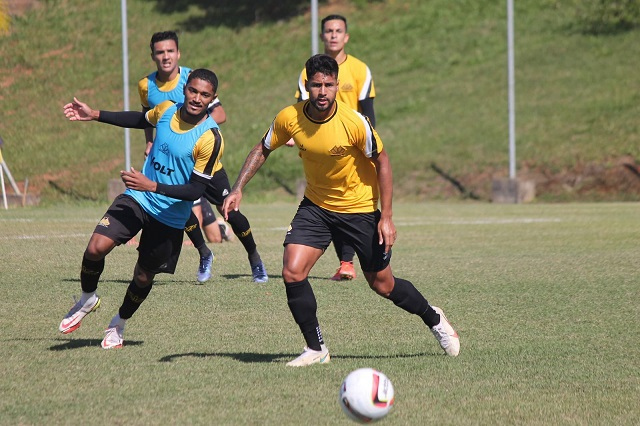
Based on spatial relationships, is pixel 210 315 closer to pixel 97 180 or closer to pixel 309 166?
pixel 309 166

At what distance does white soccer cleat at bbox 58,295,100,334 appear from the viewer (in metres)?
7.70

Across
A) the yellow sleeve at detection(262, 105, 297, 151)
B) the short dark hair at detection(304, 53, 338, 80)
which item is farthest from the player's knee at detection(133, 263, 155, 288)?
the short dark hair at detection(304, 53, 338, 80)

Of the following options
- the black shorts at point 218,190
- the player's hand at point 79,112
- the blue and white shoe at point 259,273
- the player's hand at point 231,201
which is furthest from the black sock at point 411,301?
the black shorts at point 218,190

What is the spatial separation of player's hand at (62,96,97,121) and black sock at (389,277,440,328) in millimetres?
2723

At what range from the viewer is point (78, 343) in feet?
25.1

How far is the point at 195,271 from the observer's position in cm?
1209

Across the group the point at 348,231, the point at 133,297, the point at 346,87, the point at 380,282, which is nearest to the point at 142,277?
the point at 133,297

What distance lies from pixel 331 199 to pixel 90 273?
1891 millimetres

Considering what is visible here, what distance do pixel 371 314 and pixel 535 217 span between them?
1203 centimetres

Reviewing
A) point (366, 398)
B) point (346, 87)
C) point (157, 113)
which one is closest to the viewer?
point (366, 398)

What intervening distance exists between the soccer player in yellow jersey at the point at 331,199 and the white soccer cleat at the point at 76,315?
1512 mm

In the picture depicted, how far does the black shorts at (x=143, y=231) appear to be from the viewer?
7.53 metres

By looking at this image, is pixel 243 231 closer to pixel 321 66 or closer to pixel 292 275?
pixel 292 275

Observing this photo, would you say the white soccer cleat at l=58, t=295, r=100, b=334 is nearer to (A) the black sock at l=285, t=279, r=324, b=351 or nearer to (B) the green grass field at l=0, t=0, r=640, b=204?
(A) the black sock at l=285, t=279, r=324, b=351
